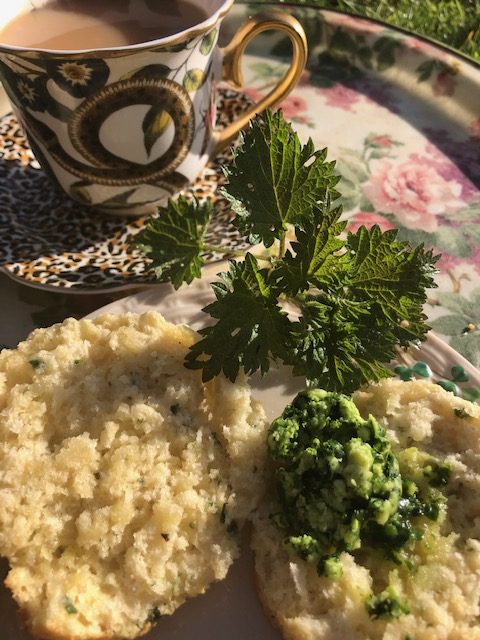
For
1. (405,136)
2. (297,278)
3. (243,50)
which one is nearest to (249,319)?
(297,278)

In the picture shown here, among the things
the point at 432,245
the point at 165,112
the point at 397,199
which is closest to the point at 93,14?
the point at 165,112

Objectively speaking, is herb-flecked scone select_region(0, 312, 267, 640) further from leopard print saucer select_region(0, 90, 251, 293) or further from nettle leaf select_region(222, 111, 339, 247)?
nettle leaf select_region(222, 111, 339, 247)

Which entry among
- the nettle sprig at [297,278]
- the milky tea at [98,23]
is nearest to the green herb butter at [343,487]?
the nettle sprig at [297,278]

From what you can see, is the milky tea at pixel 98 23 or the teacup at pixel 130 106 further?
the milky tea at pixel 98 23

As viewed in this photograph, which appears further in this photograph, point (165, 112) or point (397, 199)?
point (397, 199)

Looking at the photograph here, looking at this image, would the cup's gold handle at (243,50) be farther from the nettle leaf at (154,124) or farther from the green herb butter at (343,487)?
the green herb butter at (343,487)

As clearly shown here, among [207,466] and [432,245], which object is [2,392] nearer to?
[207,466]
